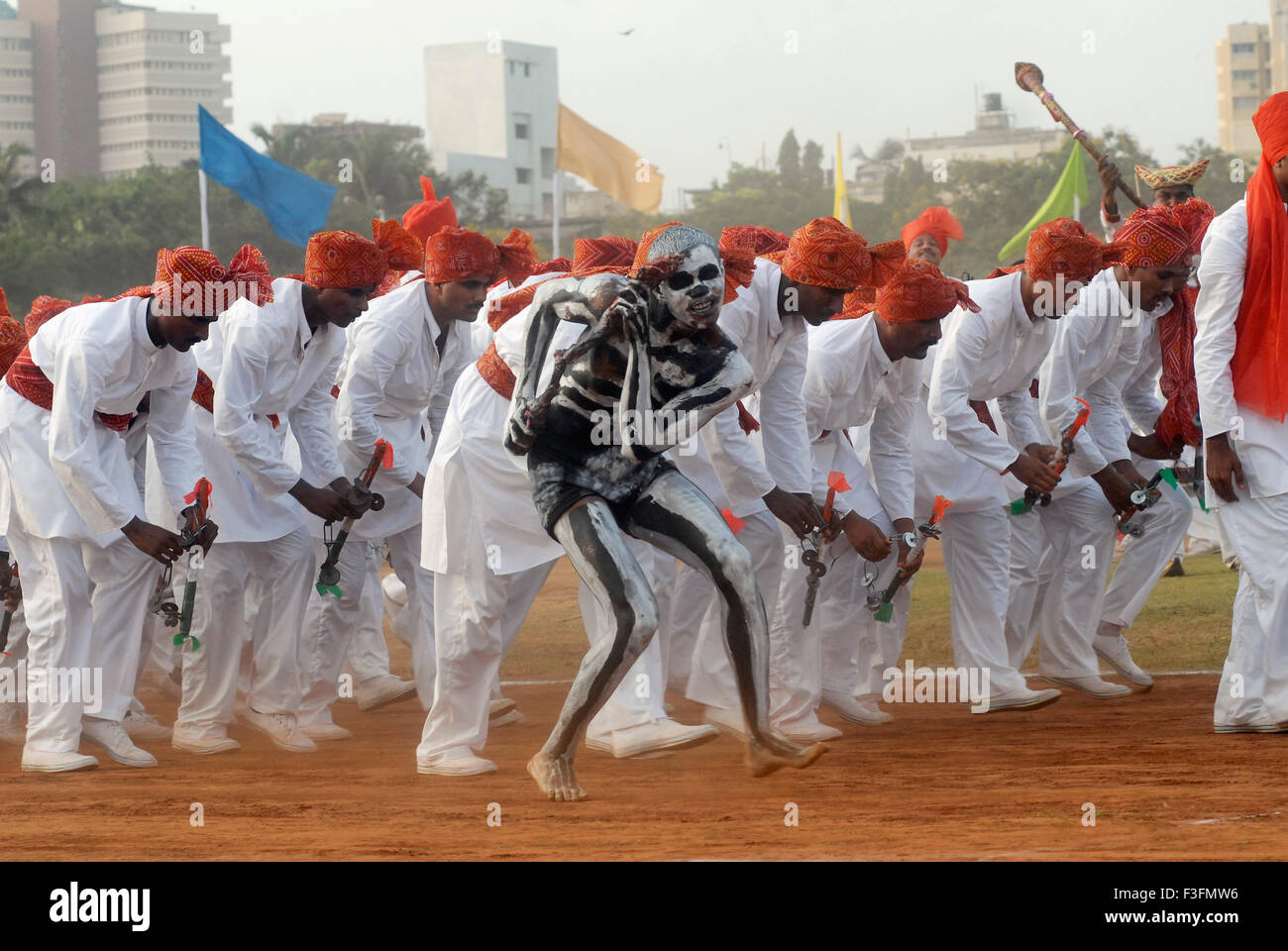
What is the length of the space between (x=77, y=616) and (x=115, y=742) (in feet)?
1.91

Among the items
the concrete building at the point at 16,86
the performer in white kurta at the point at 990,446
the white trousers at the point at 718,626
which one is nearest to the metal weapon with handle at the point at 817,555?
the white trousers at the point at 718,626

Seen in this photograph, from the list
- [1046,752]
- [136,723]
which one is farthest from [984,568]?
[136,723]

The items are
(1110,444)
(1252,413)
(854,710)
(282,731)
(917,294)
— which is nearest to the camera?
(1252,413)

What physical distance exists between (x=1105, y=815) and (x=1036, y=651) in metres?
4.63

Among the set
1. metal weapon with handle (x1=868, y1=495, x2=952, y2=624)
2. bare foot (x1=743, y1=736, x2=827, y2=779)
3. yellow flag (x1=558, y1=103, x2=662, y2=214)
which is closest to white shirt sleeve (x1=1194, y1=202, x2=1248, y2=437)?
metal weapon with handle (x1=868, y1=495, x2=952, y2=624)

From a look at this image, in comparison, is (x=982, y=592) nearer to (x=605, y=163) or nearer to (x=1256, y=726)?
(x=1256, y=726)

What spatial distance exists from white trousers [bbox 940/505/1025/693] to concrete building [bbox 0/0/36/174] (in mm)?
96883

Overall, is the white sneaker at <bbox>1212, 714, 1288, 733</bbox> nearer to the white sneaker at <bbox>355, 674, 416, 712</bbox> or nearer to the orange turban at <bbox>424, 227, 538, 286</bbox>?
the orange turban at <bbox>424, 227, 538, 286</bbox>

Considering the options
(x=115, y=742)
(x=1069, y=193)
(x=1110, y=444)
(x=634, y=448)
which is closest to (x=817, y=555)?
(x=634, y=448)

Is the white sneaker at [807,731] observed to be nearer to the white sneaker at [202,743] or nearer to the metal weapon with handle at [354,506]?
the metal weapon with handle at [354,506]

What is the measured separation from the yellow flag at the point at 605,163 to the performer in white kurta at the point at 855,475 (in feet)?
46.8

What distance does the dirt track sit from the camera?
5.35 meters

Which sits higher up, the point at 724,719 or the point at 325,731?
the point at 724,719

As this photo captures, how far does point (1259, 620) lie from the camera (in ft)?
23.3
